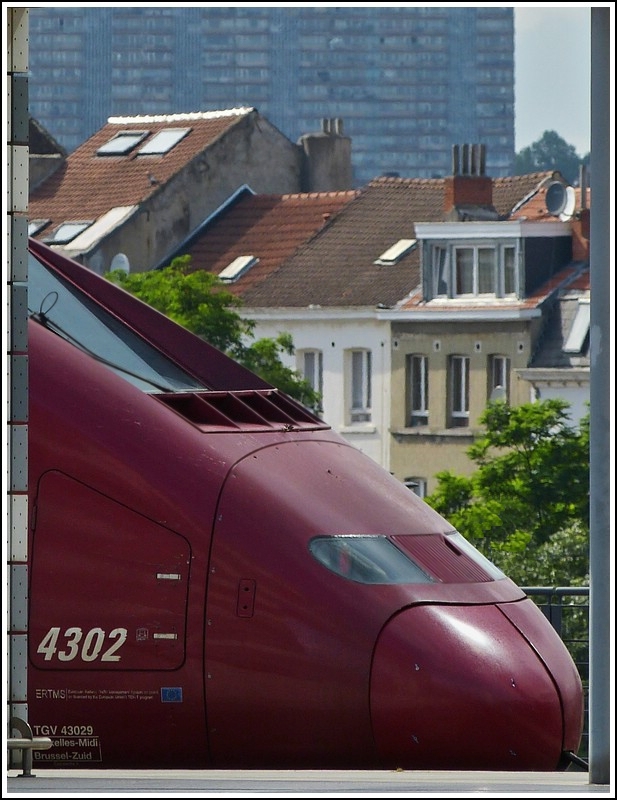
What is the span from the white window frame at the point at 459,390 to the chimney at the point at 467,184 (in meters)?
5.12

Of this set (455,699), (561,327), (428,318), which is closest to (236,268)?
(428,318)

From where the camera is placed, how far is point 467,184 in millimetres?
58656

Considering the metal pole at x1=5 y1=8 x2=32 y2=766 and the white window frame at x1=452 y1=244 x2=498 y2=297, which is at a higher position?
the white window frame at x1=452 y1=244 x2=498 y2=297

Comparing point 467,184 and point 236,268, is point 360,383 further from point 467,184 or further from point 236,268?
point 467,184

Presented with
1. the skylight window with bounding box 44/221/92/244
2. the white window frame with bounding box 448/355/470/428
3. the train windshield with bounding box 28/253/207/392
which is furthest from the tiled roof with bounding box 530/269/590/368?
the train windshield with bounding box 28/253/207/392

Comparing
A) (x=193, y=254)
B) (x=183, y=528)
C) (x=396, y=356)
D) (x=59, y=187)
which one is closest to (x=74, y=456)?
(x=183, y=528)

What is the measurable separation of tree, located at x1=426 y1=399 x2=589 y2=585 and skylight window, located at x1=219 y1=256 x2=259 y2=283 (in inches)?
713

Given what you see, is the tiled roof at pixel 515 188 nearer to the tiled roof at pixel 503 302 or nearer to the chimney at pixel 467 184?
the chimney at pixel 467 184

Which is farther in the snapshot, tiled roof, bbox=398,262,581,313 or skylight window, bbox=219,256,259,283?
skylight window, bbox=219,256,259,283

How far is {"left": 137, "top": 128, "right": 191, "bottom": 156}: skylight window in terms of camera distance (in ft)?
208

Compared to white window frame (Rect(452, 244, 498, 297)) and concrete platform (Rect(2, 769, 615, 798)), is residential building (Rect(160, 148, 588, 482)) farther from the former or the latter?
concrete platform (Rect(2, 769, 615, 798))

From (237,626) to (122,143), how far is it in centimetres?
5846

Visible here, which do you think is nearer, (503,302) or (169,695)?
(169,695)

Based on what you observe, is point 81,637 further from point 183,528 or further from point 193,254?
point 193,254
